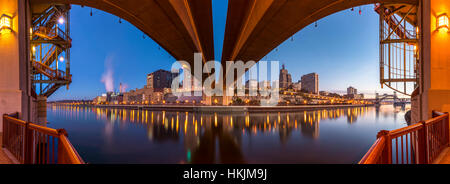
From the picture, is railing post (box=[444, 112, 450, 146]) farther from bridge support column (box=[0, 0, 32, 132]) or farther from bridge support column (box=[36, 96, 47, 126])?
bridge support column (box=[36, 96, 47, 126])

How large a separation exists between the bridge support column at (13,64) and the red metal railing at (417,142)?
9.81 metres

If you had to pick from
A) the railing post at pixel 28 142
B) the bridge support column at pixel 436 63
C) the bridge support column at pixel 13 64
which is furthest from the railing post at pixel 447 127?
the bridge support column at pixel 13 64

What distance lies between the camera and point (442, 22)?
19.5 feet

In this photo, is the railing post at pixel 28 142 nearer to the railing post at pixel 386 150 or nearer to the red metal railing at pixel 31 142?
the red metal railing at pixel 31 142

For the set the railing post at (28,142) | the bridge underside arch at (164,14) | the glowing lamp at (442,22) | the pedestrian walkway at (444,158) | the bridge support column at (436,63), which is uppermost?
the bridge underside arch at (164,14)

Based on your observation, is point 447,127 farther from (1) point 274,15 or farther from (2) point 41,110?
(2) point 41,110

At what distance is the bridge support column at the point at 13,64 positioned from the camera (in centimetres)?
617

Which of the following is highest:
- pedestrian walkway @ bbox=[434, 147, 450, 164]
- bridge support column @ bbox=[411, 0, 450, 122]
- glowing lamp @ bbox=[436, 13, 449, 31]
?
glowing lamp @ bbox=[436, 13, 449, 31]

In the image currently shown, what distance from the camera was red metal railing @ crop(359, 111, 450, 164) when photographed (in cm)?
223

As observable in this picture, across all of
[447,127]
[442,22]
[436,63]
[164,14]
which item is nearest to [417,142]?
[447,127]

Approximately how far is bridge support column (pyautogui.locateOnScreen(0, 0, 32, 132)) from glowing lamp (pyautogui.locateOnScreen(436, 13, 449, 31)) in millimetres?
14557

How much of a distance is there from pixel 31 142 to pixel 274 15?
32.1ft

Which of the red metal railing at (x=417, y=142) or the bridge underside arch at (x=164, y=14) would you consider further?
the bridge underside arch at (x=164, y=14)

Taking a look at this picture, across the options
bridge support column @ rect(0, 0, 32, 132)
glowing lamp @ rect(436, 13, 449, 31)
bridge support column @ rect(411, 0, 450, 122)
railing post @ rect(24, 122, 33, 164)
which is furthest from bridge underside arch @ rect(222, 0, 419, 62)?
→ railing post @ rect(24, 122, 33, 164)
